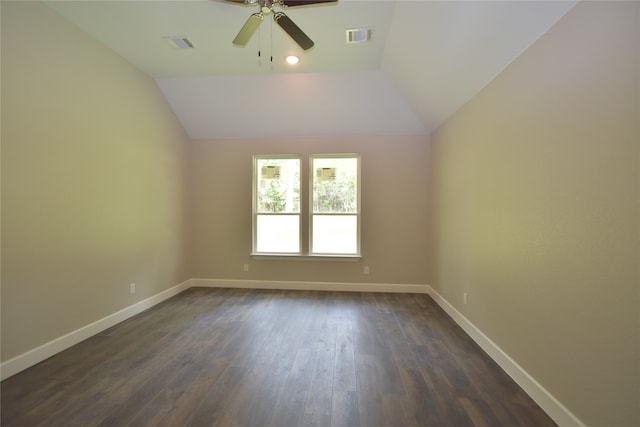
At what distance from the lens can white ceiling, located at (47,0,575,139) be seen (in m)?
2.20

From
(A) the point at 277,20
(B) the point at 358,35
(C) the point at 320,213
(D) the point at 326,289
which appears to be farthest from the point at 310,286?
(A) the point at 277,20

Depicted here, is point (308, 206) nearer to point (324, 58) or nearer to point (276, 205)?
point (276, 205)

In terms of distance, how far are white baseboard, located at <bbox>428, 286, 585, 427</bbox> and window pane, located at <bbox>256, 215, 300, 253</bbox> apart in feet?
8.80

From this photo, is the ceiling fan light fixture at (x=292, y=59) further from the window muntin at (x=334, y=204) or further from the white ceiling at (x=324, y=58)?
the window muntin at (x=334, y=204)

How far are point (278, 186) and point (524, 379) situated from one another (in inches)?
154

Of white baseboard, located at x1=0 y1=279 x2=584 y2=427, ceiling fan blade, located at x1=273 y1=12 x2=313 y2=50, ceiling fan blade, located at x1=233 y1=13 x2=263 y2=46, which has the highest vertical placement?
ceiling fan blade, located at x1=233 y1=13 x2=263 y2=46

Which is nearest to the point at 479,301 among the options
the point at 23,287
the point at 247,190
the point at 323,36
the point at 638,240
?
the point at 638,240

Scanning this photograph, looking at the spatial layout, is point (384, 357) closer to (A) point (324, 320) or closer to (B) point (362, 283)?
(A) point (324, 320)

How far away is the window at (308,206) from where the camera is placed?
4598 millimetres

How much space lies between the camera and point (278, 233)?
471 cm

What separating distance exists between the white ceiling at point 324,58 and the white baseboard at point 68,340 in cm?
282

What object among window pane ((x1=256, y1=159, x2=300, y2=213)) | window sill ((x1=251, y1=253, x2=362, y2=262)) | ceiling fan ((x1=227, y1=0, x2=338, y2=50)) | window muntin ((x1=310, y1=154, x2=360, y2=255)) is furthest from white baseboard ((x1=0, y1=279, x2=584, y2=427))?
ceiling fan ((x1=227, y1=0, x2=338, y2=50))

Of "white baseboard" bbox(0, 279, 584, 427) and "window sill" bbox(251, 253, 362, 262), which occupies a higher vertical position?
"window sill" bbox(251, 253, 362, 262)

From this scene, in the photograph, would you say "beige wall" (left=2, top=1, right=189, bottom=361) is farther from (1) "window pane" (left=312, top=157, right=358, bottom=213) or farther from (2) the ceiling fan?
(1) "window pane" (left=312, top=157, right=358, bottom=213)
